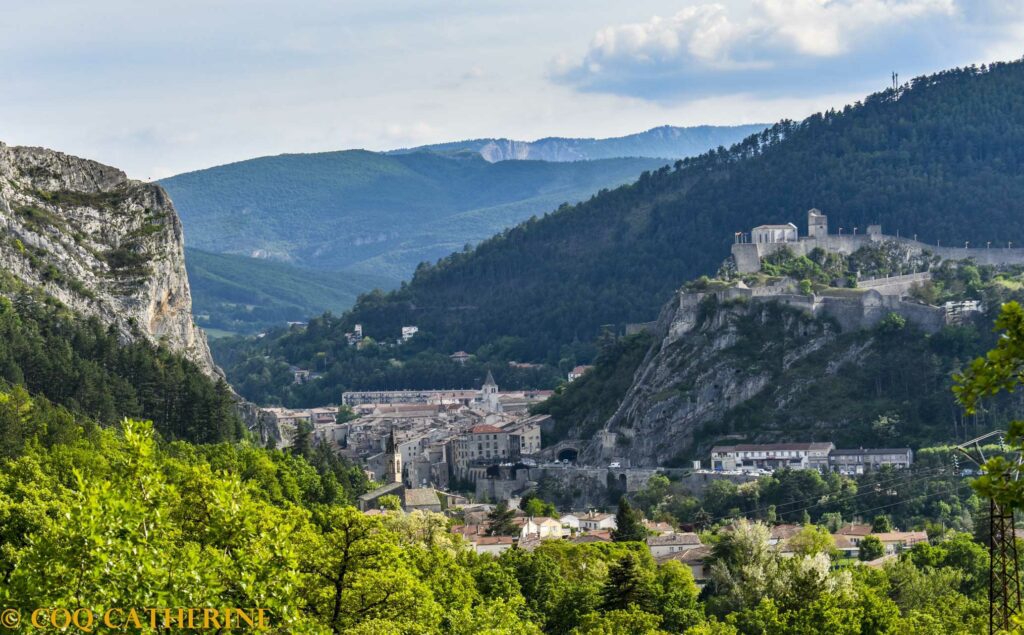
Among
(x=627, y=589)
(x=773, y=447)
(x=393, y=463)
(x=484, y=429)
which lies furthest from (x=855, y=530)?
(x=484, y=429)

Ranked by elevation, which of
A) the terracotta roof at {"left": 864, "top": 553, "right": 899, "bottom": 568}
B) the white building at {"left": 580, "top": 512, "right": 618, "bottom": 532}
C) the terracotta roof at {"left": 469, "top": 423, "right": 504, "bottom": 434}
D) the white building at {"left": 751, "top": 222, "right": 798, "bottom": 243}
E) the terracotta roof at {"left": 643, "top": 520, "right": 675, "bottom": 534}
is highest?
the white building at {"left": 751, "top": 222, "right": 798, "bottom": 243}

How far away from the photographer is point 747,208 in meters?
172

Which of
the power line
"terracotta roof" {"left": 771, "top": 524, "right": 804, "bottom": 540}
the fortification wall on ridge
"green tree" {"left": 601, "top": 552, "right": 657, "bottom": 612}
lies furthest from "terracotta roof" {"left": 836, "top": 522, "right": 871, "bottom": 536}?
the fortification wall on ridge

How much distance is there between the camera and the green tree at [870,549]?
243 feet

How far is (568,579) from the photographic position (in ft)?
207

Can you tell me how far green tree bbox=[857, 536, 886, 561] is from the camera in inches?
2921

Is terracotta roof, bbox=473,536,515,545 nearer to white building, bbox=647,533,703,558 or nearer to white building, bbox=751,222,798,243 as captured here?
white building, bbox=647,533,703,558

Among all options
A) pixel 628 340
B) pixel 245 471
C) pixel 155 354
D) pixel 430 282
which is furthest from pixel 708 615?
pixel 430 282

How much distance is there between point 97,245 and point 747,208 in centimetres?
8296

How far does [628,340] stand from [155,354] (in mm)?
46589

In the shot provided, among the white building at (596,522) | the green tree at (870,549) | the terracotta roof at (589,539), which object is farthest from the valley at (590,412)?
the terracotta roof at (589,539)

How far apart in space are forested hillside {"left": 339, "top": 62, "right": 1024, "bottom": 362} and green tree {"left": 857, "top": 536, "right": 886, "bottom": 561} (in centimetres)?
7591

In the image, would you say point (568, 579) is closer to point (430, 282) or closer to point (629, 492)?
point (629, 492)

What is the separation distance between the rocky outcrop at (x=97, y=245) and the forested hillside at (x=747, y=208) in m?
64.6
